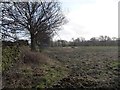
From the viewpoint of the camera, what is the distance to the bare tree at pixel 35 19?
67.9ft

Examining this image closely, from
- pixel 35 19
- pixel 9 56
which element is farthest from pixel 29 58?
pixel 35 19

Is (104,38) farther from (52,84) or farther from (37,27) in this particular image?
(52,84)

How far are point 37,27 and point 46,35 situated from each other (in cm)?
138

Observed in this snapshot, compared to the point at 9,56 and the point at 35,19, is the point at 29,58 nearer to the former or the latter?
the point at 9,56

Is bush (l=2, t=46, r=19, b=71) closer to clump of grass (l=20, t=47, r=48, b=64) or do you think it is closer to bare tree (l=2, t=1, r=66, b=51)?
clump of grass (l=20, t=47, r=48, b=64)

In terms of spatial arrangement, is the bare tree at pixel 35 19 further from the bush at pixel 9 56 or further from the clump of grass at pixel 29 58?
the bush at pixel 9 56

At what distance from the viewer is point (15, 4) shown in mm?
20000

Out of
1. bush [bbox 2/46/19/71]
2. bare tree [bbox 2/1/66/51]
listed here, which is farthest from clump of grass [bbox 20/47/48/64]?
bare tree [bbox 2/1/66/51]

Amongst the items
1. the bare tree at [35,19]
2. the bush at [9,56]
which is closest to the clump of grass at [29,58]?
the bush at [9,56]

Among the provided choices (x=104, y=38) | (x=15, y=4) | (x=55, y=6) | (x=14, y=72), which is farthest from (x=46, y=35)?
(x=104, y=38)

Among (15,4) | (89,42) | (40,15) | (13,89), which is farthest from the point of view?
(89,42)

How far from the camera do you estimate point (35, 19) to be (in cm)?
2192

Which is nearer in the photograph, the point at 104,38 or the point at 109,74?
the point at 109,74

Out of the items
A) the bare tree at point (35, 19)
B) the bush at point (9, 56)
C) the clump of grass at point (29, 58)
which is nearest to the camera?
the bush at point (9, 56)
